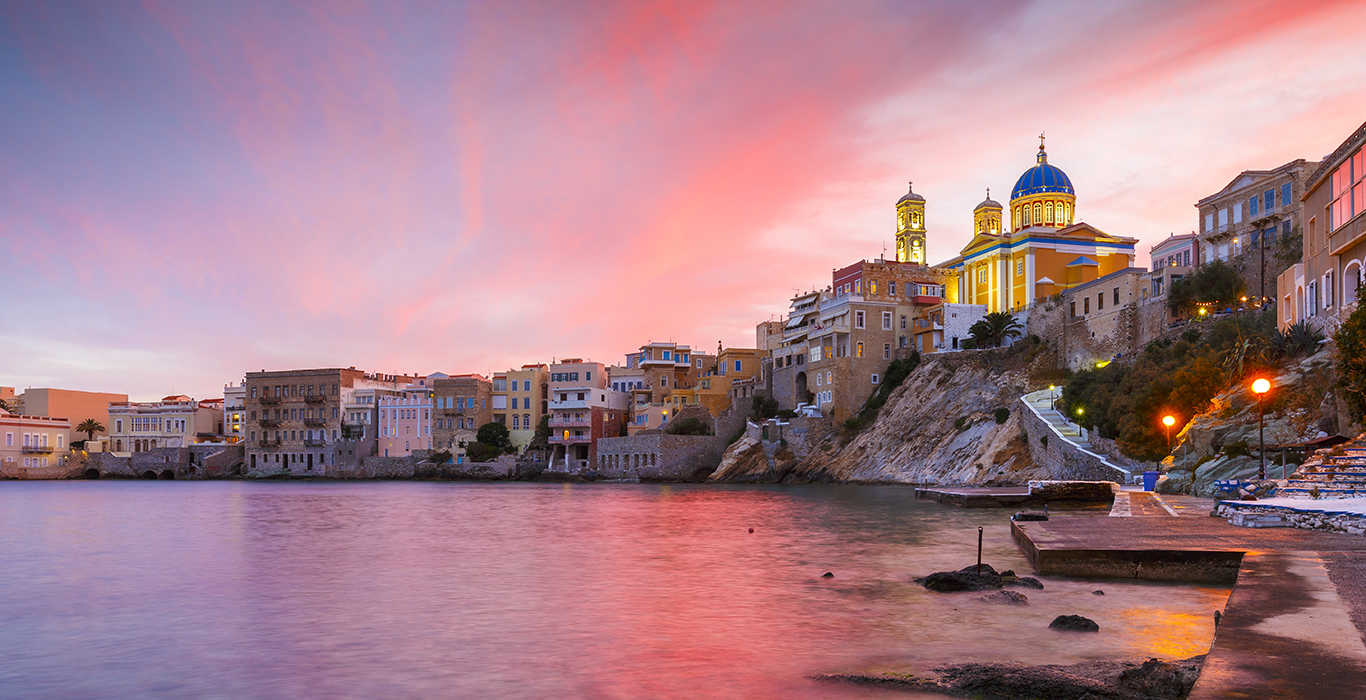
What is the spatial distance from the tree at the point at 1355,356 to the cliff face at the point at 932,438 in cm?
2993

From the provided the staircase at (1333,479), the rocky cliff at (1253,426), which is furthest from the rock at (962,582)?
the rocky cliff at (1253,426)

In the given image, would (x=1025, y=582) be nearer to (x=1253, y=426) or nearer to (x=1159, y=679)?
(x=1159, y=679)

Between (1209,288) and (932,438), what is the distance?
57.8 feet

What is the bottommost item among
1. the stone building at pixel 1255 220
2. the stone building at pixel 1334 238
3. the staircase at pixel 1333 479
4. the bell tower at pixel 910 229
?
the staircase at pixel 1333 479

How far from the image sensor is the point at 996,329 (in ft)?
208

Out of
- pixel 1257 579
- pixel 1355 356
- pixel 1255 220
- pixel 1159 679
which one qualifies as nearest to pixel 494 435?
pixel 1255 220

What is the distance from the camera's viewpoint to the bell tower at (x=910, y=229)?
277ft

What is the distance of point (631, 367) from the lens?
89.2 metres

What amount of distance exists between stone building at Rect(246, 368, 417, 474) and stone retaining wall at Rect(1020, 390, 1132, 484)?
199 feet

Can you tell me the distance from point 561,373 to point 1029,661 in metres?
73.3

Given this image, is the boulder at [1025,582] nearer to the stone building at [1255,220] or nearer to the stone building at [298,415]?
the stone building at [1255,220]

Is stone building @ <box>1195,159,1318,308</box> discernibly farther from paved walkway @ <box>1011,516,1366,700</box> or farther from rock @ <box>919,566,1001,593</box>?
rock @ <box>919,566,1001,593</box>

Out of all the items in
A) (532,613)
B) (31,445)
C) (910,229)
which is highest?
(910,229)

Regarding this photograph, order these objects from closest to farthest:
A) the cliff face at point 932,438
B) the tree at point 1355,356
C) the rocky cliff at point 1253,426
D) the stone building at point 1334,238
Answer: the tree at point 1355,356, the stone building at point 1334,238, the rocky cliff at point 1253,426, the cliff face at point 932,438
